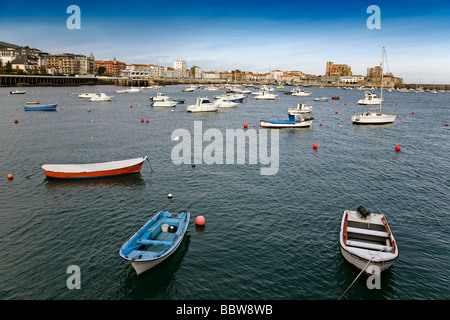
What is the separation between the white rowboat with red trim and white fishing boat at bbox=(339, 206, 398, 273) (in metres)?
20.0

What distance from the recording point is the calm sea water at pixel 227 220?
47.9ft

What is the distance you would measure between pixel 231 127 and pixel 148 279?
4491 centimetres

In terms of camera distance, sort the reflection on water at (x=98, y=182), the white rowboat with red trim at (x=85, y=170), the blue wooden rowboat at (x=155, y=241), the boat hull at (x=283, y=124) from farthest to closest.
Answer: the boat hull at (x=283, y=124), the white rowboat with red trim at (x=85, y=170), the reflection on water at (x=98, y=182), the blue wooden rowboat at (x=155, y=241)

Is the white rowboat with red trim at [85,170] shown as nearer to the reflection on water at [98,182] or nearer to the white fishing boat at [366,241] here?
the reflection on water at [98,182]

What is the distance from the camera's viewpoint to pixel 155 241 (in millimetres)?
16281

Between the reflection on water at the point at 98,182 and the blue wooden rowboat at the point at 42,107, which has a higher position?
the blue wooden rowboat at the point at 42,107

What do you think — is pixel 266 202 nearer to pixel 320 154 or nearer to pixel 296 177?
pixel 296 177

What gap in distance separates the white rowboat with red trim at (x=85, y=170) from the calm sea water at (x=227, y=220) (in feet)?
2.55

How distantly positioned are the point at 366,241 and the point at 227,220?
28.8ft

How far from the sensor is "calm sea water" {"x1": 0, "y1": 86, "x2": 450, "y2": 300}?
14594 mm

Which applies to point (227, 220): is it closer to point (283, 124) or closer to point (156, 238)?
point (156, 238)

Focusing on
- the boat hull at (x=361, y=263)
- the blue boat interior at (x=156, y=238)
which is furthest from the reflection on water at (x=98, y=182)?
the boat hull at (x=361, y=263)

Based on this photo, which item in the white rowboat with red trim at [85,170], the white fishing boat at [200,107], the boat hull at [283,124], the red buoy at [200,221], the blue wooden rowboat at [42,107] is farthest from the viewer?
the white fishing boat at [200,107]
